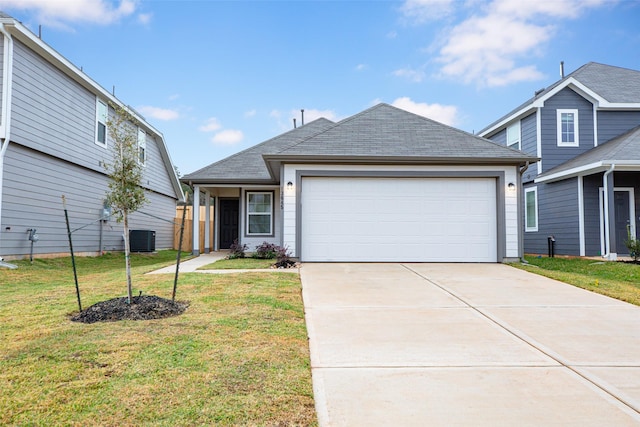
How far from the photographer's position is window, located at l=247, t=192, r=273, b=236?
1338cm

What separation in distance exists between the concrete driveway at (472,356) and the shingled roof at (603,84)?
9681 millimetres

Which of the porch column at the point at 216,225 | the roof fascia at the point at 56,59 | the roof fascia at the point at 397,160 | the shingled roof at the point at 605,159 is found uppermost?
the roof fascia at the point at 56,59

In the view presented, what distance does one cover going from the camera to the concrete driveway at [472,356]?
100 inches

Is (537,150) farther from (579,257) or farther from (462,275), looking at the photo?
(462,275)

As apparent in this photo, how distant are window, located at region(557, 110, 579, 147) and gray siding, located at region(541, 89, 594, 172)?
116mm

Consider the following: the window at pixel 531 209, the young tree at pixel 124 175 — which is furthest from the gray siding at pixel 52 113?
the window at pixel 531 209

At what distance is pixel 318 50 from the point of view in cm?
1631

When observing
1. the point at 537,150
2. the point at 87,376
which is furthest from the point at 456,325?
the point at 537,150

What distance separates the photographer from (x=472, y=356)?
11.5ft

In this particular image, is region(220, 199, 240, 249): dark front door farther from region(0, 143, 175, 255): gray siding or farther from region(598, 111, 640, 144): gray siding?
region(598, 111, 640, 144): gray siding

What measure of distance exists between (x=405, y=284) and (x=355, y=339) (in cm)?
308

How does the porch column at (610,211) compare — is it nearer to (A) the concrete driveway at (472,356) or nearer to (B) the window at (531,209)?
(B) the window at (531,209)

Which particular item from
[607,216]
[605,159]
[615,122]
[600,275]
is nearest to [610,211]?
[607,216]

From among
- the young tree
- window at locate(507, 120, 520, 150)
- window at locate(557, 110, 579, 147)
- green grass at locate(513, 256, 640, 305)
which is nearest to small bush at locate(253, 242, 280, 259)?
green grass at locate(513, 256, 640, 305)
